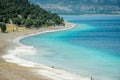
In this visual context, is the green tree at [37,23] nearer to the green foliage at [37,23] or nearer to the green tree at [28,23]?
the green foliage at [37,23]

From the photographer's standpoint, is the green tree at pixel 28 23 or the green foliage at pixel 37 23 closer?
the green tree at pixel 28 23

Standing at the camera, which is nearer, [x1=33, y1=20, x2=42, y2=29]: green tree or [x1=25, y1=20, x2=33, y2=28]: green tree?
[x1=25, y1=20, x2=33, y2=28]: green tree

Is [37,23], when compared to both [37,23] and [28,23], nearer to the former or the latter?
[37,23]

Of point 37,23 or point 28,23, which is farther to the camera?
point 37,23

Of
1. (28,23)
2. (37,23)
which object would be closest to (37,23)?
(37,23)

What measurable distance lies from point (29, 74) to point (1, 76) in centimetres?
668

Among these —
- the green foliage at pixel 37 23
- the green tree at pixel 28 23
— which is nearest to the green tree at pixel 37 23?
the green foliage at pixel 37 23

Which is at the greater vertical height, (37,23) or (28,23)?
(28,23)

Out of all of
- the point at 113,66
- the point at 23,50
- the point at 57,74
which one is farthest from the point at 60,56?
the point at 57,74

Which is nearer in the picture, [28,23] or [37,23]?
[28,23]

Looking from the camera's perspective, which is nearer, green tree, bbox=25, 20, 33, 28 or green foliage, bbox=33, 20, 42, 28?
green tree, bbox=25, 20, 33, 28

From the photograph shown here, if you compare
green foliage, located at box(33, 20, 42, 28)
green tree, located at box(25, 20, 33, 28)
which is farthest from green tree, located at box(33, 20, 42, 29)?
green tree, located at box(25, 20, 33, 28)

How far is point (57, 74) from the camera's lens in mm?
61656

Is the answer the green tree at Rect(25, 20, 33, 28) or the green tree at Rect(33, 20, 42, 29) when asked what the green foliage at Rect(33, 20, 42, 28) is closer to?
the green tree at Rect(33, 20, 42, 29)
